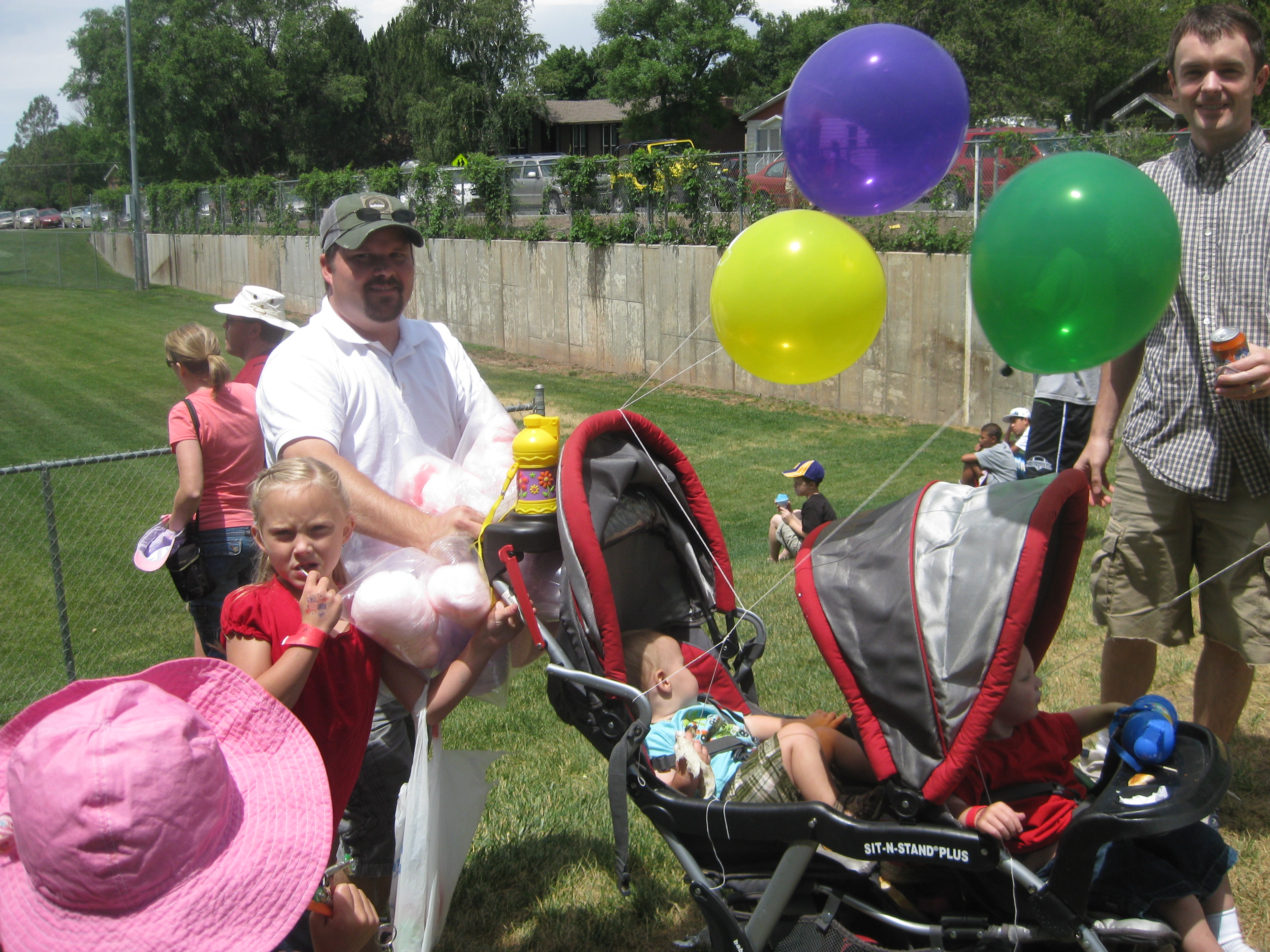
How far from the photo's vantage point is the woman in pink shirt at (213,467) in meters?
4.86

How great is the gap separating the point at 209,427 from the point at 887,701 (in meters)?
3.81

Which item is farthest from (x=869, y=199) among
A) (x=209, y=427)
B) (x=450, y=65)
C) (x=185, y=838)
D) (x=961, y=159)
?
(x=450, y=65)

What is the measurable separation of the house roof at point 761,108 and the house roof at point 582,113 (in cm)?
1063

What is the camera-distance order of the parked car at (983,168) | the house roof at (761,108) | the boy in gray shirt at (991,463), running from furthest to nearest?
the house roof at (761,108) → the parked car at (983,168) → the boy in gray shirt at (991,463)

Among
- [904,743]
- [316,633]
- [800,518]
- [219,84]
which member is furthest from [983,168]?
[219,84]

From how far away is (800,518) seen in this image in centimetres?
712

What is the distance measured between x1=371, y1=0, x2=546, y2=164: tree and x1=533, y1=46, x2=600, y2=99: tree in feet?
51.6

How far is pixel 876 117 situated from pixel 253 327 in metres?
3.64

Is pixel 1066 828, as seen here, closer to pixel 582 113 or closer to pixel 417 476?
pixel 417 476

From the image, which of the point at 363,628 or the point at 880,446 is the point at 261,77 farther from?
the point at 363,628

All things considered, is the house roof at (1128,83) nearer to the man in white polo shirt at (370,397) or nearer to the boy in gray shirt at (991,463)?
the boy in gray shirt at (991,463)

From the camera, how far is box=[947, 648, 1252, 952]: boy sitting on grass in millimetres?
2314

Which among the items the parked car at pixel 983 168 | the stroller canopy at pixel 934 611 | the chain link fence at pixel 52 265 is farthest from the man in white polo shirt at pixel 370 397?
the chain link fence at pixel 52 265

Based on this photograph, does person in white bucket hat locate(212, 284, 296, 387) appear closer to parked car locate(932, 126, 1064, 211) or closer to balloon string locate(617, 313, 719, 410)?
balloon string locate(617, 313, 719, 410)
